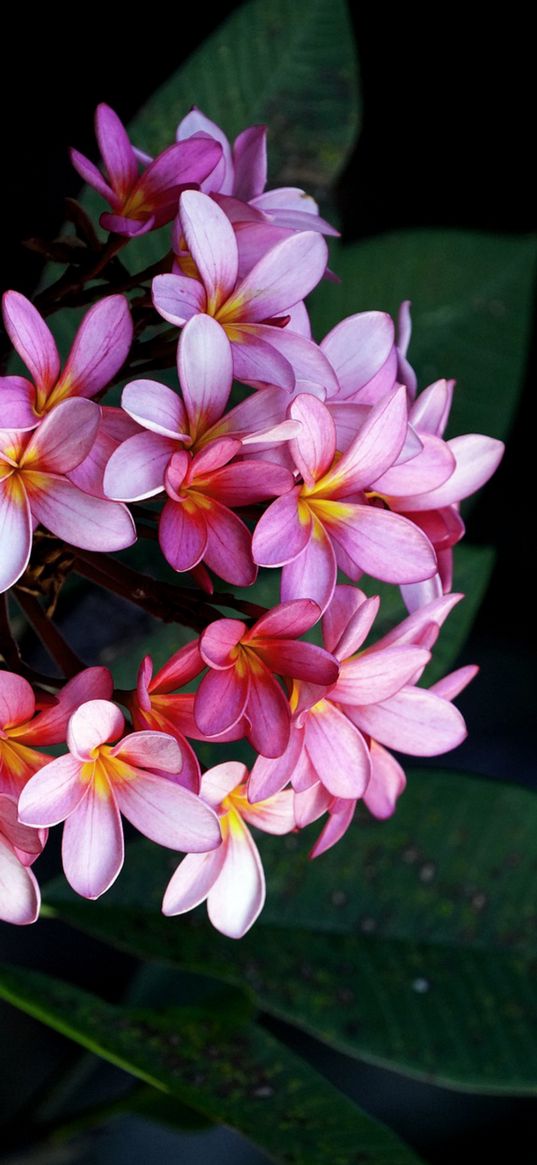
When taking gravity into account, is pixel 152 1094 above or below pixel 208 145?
below

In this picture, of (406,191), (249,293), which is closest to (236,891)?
(249,293)

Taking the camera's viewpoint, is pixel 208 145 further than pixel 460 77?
No

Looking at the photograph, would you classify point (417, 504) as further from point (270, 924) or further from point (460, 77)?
point (460, 77)

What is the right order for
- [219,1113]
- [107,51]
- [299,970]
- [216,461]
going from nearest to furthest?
[216,461], [219,1113], [299,970], [107,51]

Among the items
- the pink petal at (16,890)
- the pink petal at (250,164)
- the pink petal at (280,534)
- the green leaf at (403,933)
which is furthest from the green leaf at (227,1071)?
the pink petal at (250,164)

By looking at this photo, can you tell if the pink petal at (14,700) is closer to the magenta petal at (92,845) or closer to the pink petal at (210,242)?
the magenta petal at (92,845)

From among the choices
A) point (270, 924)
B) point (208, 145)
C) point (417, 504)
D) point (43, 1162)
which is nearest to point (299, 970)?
point (270, 924)

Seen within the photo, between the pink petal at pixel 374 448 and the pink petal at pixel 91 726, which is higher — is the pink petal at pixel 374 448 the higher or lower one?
the higher one

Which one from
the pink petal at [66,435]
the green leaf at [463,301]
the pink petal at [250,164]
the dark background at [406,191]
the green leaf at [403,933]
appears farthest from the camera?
the dark background at [406,191]
